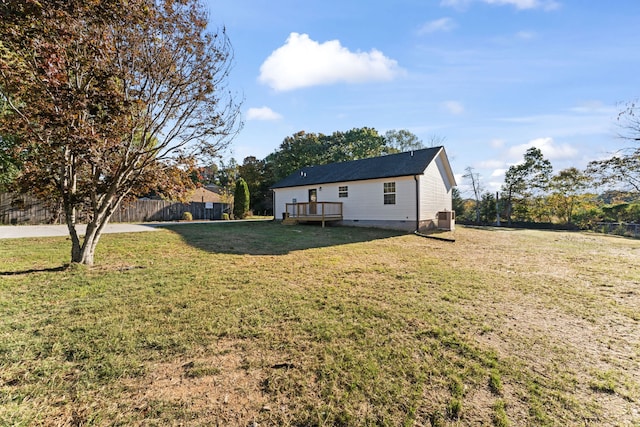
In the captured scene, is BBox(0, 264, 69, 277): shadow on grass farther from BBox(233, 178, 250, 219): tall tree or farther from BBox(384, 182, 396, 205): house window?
BBox(233, 178, 250, 219): tall tree

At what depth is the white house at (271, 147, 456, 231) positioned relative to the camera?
14953mm

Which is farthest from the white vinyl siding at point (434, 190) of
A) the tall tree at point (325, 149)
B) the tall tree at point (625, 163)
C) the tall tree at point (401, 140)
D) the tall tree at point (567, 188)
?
the tall tree at point (401, 140)

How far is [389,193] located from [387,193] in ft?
0.42

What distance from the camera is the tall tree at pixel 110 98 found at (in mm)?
3783

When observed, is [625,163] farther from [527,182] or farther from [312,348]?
[312,348]

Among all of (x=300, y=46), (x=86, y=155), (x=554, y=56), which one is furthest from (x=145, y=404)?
(x=554, y=56)

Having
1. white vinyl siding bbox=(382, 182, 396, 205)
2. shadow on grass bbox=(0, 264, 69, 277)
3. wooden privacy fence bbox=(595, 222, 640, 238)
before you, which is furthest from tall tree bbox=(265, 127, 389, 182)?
shadow on grass bbox=(0, 264, 69, 277)

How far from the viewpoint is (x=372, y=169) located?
685 inches

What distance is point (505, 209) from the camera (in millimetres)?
26984

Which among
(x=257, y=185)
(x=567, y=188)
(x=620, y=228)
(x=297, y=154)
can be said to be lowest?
(x=620, y=228)

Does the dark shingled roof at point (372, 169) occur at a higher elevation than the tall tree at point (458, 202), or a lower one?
higher

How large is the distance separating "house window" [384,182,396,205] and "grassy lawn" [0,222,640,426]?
31.8 feet

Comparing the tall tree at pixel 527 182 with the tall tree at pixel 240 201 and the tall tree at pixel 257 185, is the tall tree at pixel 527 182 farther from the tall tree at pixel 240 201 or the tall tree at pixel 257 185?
the tall tree at pixel 257 185

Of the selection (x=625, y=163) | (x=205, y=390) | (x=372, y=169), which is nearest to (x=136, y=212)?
(x=372, y=169)
